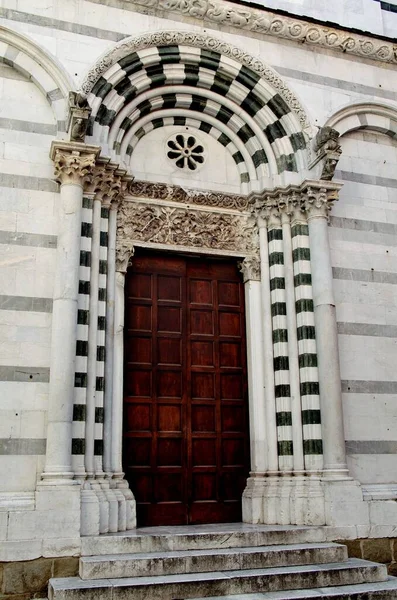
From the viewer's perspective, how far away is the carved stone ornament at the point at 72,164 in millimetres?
8070

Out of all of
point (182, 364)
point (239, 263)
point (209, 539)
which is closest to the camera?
point (209, 539)

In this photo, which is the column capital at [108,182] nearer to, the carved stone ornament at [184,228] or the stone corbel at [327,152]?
the carved stone ornament at [184,228]

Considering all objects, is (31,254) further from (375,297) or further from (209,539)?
(375,297)

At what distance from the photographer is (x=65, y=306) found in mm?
Answer: 7711

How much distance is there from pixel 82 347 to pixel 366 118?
19.1ft

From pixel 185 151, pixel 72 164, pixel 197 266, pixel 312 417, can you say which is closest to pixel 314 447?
pixel 312 417

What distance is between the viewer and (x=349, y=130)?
10.1 m

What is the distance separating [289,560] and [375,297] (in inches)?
164

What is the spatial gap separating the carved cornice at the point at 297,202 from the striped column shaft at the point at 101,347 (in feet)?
7.76

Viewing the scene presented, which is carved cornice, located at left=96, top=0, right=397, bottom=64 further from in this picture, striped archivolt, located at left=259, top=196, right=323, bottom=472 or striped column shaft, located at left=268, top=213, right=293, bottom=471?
striped column shaft, located at left=268, top=213, right=293, bottom=471

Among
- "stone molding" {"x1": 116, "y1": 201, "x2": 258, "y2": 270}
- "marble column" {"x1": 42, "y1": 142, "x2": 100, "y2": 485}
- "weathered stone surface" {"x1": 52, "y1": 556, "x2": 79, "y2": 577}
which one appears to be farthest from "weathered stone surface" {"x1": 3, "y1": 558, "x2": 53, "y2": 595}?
"stone molding" {"x1": 116, "y1": 201, "x2": 258, "y2": 270}

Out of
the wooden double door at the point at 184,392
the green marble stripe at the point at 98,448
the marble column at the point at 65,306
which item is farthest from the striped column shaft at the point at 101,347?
the wooden double door at the point at 184,392

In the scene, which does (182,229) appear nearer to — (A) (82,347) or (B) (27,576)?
(A) (82,347)

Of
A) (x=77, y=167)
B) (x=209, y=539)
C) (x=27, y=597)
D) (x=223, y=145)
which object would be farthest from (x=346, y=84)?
(x=27, y=597)
